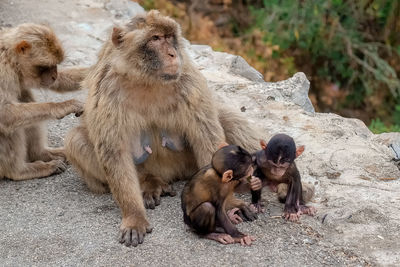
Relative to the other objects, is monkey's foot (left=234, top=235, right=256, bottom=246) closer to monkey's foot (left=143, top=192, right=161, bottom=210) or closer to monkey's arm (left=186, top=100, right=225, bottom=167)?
monkey's arm (left=186, top=100, right=225, bottom=167)

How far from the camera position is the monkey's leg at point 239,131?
15.8 ft

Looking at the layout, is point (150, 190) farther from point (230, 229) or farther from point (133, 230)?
point (230, 229)

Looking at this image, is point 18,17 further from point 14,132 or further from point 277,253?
point 277,253

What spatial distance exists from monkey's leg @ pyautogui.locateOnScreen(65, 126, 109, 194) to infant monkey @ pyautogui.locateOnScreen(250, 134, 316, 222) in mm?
1080

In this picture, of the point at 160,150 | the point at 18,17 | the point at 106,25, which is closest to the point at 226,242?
the point at 160,150

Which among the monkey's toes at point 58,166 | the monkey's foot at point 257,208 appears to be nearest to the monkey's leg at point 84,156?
the monkey's toes at point 58,166

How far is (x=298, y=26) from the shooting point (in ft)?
29.4

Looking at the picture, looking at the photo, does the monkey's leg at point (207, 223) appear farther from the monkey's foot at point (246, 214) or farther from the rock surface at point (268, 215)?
the monkey's foot at point (246, 214)

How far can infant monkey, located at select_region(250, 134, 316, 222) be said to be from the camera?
13.7 ft

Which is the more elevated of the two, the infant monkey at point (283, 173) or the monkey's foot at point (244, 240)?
the infant monkey at point (283, 173)

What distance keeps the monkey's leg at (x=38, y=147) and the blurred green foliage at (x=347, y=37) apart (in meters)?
4.32

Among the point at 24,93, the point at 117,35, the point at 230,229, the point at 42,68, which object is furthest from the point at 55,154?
the point at 230,229

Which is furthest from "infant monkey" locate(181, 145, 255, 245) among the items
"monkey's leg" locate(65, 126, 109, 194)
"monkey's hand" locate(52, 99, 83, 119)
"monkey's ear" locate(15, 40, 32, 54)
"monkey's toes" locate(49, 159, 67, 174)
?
"monkey's ear" locate(15, 40, 32, 54)

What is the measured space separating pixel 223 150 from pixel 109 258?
91 centimetres
